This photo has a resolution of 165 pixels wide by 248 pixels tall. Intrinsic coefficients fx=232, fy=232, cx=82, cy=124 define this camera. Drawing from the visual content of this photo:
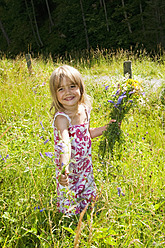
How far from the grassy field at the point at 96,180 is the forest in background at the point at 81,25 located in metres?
7.63

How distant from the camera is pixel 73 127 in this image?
2.03 m

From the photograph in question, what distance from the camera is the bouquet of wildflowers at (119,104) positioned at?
2.66 metres

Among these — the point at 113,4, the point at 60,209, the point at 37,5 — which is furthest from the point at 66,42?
the point at 60,209

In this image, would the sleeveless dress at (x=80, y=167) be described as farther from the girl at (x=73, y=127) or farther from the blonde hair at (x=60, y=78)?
the blonde hair at (x=60, y=78)

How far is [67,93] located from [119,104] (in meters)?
0.95

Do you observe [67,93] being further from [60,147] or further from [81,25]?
[81,25]

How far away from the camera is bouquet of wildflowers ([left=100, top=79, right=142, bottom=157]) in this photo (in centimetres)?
266

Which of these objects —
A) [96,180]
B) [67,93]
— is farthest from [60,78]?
[96,180]

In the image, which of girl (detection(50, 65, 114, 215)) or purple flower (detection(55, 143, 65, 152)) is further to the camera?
girl (detection(50, 65, 114, 215))

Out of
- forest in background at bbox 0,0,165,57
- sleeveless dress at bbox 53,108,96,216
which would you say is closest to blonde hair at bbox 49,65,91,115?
sleeveless dress at bbox 53,108,96,216

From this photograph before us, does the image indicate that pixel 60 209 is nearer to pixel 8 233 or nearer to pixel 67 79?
pixel 8 233

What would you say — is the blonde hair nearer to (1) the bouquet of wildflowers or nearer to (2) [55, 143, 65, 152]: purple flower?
(2) [55, 143, 65, 152]: purple flower

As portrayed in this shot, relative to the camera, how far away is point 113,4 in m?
18.7

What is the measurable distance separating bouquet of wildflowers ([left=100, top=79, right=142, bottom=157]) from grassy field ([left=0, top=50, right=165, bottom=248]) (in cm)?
18
